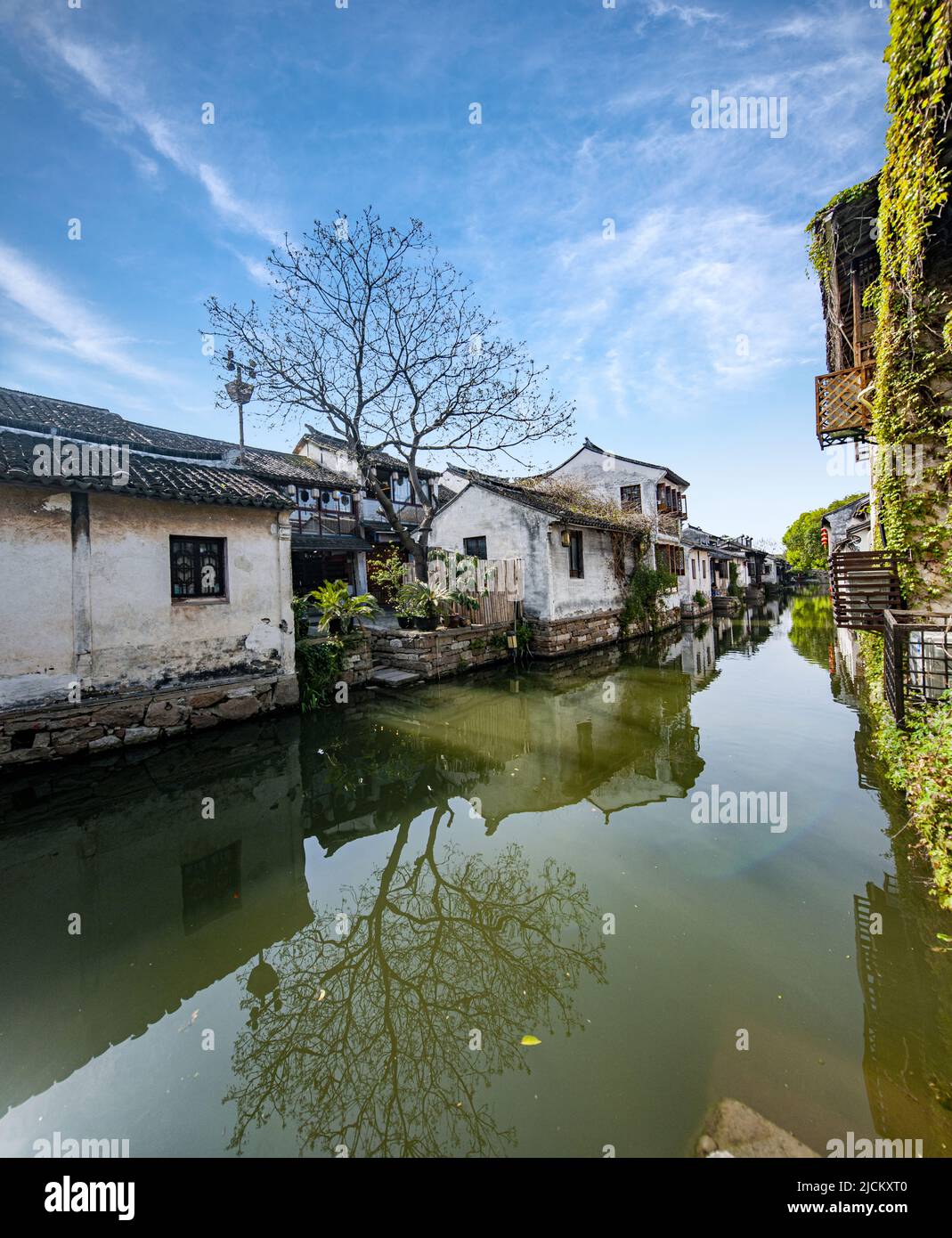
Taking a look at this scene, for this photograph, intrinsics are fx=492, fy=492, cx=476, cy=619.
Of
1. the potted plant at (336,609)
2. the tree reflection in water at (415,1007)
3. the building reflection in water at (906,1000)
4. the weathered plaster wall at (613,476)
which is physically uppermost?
the weathered plaster wall at (613,476)

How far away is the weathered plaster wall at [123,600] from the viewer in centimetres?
696

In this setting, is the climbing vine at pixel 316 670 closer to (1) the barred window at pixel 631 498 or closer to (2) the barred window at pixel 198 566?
(2) the barred window at pixel 198 566

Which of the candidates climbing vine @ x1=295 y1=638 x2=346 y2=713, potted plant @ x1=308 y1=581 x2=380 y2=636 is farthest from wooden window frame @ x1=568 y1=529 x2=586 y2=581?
climbing vine @ x1=295 y1=638 x2=346 y2=713

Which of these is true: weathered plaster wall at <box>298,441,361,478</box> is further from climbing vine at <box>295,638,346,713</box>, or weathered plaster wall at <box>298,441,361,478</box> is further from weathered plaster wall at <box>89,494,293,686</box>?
weathered plaster wall at <box>89,494,293,686</box>

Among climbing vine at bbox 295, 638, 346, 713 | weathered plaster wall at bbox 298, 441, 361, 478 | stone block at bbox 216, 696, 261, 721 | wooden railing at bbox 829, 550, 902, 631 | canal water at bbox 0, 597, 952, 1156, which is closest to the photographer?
canal water at bbox 0, 597, 952, 1156

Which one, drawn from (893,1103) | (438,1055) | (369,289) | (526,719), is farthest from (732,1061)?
(369,289)

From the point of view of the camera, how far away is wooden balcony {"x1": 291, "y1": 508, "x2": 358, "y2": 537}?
19.9 metres

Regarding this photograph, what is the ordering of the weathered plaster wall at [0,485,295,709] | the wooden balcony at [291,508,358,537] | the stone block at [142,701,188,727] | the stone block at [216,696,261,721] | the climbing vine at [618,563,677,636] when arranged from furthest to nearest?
the wooden balcony at [291,508,358,537]
the climbing vine at [618,563,677,636]
the stone block at [216,696,261,721]
the stone block at [142,701,188,727]
the weathered plaster wall at [0,485,295,709]

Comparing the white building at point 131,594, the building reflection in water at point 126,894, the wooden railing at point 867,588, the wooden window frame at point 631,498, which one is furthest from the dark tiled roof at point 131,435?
the wooden railing at point 867,588

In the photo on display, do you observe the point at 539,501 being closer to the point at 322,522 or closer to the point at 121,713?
the point at 322,522

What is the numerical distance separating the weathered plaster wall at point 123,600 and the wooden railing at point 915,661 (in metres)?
9.31

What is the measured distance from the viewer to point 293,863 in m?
4.66

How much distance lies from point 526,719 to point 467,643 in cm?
455

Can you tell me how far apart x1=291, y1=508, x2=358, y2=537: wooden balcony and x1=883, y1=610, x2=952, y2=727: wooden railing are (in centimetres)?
1860
